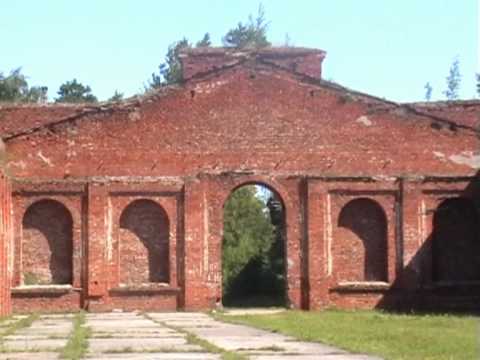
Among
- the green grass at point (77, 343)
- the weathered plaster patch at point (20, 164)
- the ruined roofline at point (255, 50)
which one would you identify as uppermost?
the ruined roofline at point (255, 50)

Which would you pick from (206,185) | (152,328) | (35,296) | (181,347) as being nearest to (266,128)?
(206,185)

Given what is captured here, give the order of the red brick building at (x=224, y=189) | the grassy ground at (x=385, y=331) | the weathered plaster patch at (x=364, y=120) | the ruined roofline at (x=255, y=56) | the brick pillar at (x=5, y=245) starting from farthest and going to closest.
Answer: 1. the ruined roofline at (x=255, y=56)
2. the weathered plaster patch at (x=364, y=120)
3. the red brick building at (x=224, y=189)
4. the brick pillar at (x=5, y=245)
5. the grassy ground at (x=385, y=331)

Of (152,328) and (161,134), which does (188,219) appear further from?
(152,328)

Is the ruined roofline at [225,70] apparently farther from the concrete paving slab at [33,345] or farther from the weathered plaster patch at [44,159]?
the concrete paving slab at [33,345]

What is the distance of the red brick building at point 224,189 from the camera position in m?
28.5

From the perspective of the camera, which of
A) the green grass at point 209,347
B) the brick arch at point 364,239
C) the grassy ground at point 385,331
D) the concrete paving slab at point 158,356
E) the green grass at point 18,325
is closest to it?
the concrete paving slab at point 158,356

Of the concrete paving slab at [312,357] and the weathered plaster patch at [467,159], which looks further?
the weathered plaster patch at [467,159]

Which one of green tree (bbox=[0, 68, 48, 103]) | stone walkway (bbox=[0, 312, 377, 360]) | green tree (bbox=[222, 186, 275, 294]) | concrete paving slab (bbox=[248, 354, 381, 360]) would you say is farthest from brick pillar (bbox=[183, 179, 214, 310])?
green tree (bbox=[0, 68, 48, 103])

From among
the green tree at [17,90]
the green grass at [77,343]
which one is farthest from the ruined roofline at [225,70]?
the green tree at [17,90]

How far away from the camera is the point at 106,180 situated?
93.8 feet

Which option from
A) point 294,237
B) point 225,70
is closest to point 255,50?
point 225,70

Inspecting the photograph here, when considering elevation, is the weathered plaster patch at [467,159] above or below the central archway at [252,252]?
above

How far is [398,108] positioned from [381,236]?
133 inches

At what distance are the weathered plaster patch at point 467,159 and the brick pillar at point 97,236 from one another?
910cm
